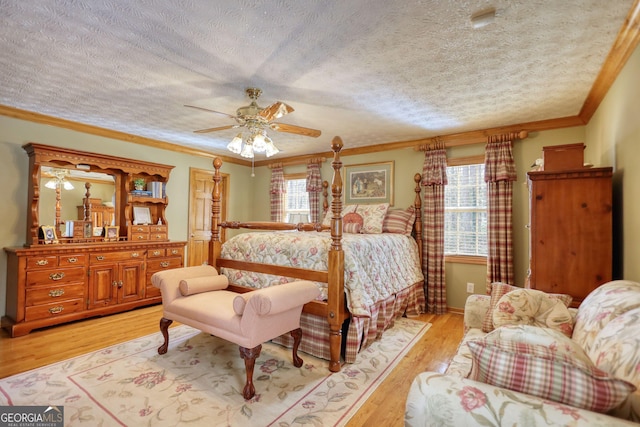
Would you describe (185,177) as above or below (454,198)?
above

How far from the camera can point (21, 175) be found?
3395mm

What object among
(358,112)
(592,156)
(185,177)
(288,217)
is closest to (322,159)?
(288,217)

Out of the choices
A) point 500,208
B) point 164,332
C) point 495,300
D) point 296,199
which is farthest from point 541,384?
point 296,199

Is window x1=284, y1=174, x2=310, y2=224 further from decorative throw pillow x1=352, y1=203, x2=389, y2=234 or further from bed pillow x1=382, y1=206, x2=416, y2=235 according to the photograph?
bed pillow x1=382, y1=206, x2=416, y2=235

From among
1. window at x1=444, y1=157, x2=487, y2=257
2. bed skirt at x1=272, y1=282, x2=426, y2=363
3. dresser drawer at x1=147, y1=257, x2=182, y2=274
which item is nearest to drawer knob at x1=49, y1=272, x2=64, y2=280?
dresser drawer at x1=147, y1=257, x2=182, y2=274

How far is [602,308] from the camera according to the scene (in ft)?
4.42

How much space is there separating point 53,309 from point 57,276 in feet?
1.14

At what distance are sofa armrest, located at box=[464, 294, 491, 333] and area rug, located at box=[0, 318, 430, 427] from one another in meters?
0.78

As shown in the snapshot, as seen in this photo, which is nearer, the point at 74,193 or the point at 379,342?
the point at 379,342

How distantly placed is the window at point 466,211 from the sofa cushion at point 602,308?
8.03ft

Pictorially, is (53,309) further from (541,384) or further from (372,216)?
(541,384)

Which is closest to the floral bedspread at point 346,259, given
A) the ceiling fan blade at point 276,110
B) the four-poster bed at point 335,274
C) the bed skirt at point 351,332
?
the four-poster bed at point 335,274

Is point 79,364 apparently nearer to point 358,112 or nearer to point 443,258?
point 358,112

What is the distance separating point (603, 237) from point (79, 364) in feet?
13.0
